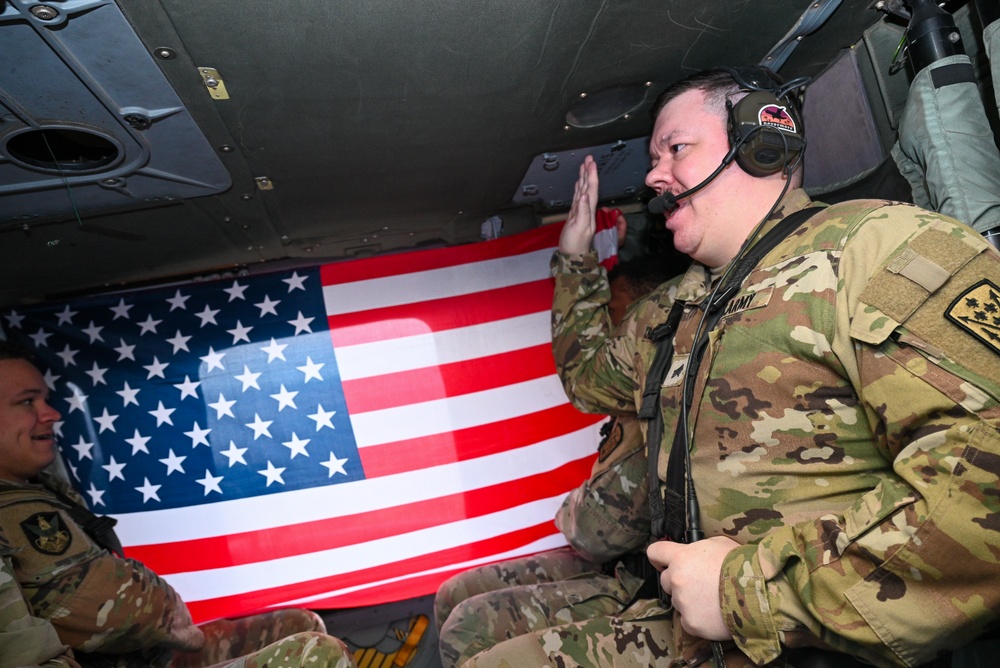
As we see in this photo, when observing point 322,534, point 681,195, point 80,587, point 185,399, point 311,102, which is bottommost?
point 322,534

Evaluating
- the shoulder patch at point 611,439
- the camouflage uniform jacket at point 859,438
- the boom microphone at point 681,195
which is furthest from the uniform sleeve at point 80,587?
the boom microphone at point 681,195

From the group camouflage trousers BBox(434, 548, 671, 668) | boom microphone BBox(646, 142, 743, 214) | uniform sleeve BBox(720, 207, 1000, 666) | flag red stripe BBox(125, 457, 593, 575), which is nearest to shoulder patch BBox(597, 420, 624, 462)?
camouflage trousers BBox(434, 548, 671, 668)

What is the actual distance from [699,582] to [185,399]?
2.21m

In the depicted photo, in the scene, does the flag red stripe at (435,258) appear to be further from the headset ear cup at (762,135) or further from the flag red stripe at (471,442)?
A: the headset ear cup at (762,135)

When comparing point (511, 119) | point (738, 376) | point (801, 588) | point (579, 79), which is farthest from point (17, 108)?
point (801, 588)

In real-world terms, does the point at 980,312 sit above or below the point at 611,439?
above

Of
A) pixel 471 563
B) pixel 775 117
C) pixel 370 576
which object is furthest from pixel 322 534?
pixel 775 117

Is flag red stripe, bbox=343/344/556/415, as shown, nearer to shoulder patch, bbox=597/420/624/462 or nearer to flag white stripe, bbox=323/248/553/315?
flag white stripe, bbox=323/248/553/315

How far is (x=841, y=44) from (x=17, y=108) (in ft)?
6.07

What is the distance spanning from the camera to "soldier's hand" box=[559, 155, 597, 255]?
1810 millimetres

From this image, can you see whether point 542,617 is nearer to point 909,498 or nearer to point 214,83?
point 909,498

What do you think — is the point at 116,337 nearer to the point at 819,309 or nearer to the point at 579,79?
the point at 579,79

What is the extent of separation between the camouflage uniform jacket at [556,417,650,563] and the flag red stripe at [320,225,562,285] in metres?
0.94

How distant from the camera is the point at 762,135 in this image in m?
1.18
